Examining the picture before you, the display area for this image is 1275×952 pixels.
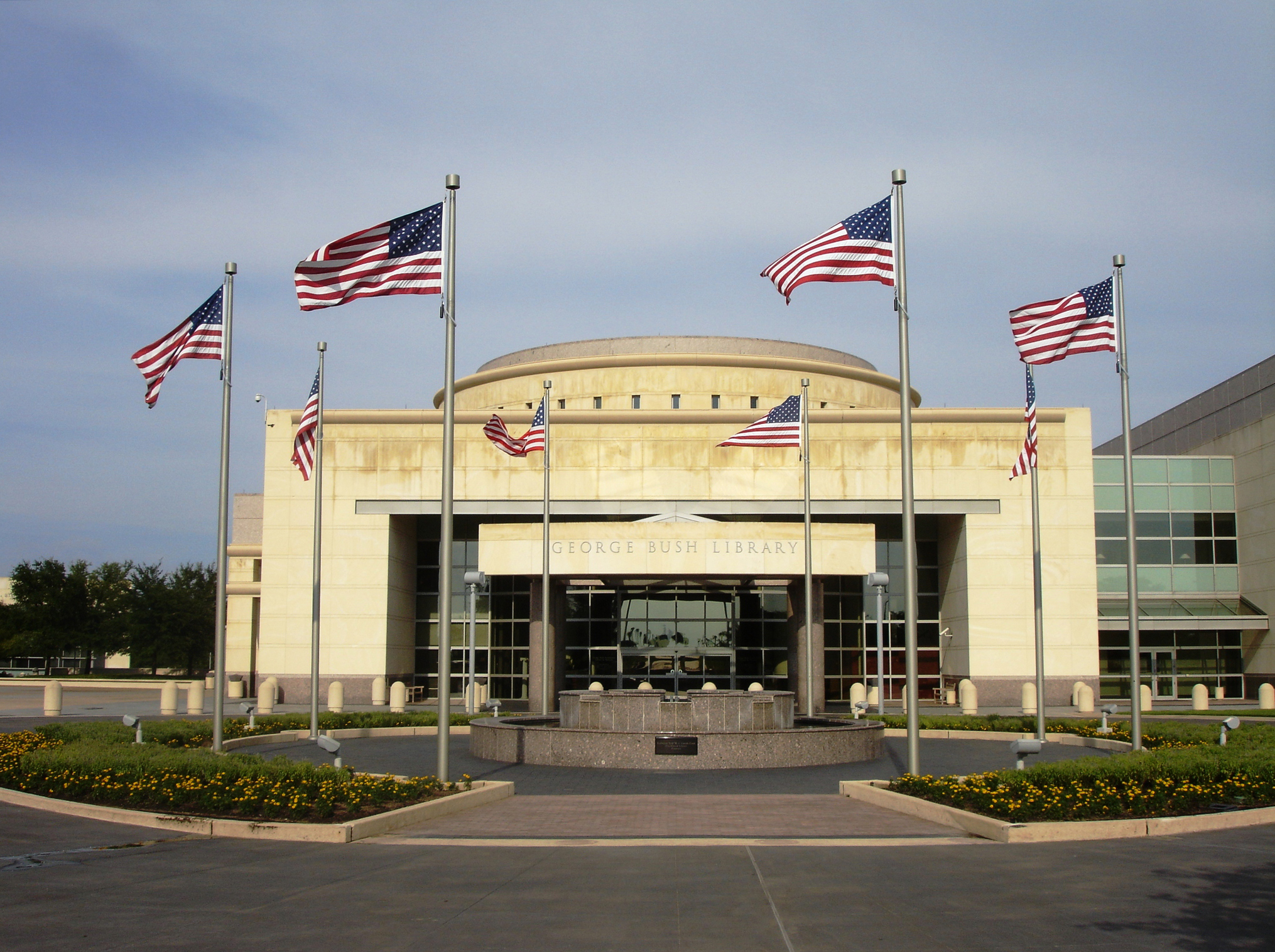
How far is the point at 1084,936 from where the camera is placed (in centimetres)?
841

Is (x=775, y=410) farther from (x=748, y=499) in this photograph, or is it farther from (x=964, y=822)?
(x=964, y=822)

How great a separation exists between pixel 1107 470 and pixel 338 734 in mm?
34635

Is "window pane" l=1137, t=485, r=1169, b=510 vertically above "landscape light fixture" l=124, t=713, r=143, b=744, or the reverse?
"window pane" l=1137, t=485, r=1169, b=510

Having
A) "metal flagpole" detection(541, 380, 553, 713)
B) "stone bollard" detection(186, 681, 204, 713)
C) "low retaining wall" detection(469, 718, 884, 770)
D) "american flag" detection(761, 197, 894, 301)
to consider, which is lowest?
"stone bollard" detection(186, 681, 204, 713)

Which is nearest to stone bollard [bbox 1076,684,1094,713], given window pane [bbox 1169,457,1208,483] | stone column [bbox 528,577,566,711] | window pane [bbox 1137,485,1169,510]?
window pane [bbox 1137,485,1169,510]

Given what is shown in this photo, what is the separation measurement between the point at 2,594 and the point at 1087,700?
4402 inches

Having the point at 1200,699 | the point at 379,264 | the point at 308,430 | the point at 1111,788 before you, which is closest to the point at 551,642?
the point at 308,430

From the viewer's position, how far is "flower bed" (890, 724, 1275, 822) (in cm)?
1371

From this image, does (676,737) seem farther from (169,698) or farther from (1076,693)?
(1076,693)

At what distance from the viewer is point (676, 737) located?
20984 millimetres

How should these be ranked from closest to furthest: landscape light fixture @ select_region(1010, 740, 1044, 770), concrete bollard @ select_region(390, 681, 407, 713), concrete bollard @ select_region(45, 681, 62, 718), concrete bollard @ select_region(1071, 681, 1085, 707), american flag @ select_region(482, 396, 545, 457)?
landscape light fixture @ select_region(1010, 740, 1044, 770)
american flag @ select_region(482, 396, 545, 457)
concrete bollard @ select_region(45, 681, 62, 718)
concrete bollard @ select_region(390, 681, 407, 713)
concrete bollard @ select_region(1071, 681, 1085, 707)

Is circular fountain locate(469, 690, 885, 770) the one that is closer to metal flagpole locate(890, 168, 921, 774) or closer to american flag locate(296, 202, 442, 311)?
metal flagpole locate(890, 168, 921, 774)

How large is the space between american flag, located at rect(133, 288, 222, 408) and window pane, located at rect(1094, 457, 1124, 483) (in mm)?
39013

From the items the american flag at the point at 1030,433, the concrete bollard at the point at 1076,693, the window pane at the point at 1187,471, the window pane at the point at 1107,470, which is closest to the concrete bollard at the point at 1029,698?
the concrete bollard at the point at 1076,693
